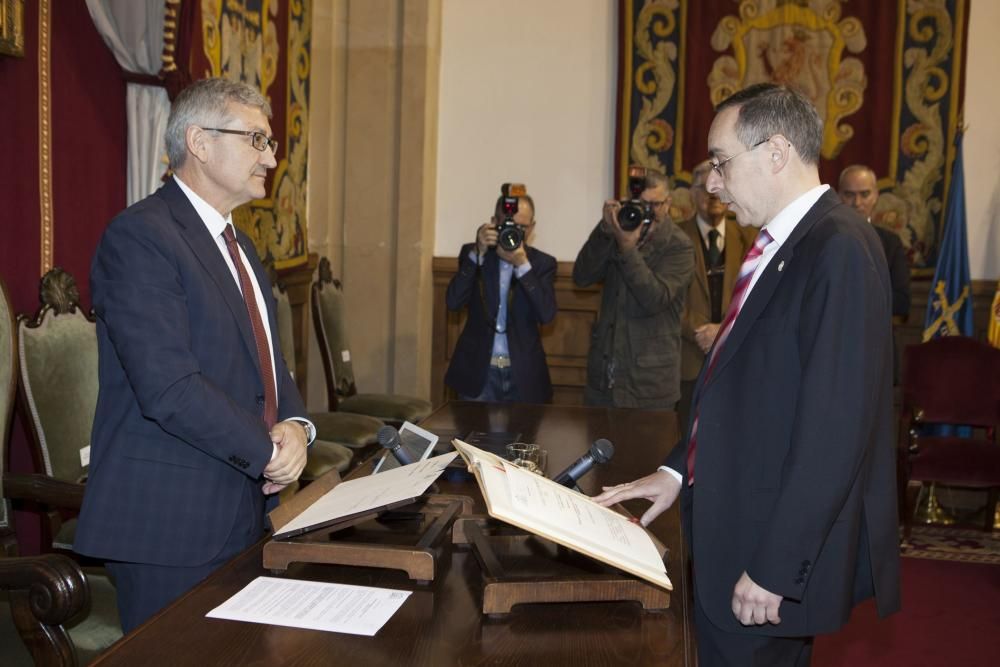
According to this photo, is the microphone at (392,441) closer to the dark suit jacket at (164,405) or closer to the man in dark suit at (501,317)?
the dark suit jacket at (164,405)

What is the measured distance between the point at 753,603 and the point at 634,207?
250 centimetres

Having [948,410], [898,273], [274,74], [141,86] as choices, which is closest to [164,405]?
[141,86]

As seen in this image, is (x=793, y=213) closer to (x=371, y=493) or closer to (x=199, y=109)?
(x=371, y=493)

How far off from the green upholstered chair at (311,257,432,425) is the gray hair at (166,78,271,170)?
2669 mm

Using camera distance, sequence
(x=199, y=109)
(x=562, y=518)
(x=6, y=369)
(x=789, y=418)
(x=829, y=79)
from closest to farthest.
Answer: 1. (x=562, y=518)
2. (x=789, y=418)
3. (x=199, y=109)
4. (x=6, y=369)
5. (x=829, y=79)

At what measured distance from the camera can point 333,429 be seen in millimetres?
4293

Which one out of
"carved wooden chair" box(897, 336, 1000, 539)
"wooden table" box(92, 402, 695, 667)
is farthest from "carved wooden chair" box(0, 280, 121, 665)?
"carved wooden chair" box(897, 336, 1000, 539)

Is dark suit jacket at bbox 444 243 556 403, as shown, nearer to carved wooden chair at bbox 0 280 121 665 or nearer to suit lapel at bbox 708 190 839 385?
carved wooden chair at bbox 0 280 121 665

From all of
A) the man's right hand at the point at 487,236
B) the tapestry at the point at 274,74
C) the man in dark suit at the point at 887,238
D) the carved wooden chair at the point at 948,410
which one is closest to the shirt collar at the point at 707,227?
the man in dark suit at the point at 887,238

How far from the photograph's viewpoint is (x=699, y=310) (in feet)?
14.3

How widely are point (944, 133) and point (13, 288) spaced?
4.95 metres

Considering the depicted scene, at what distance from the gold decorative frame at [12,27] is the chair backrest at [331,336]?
207cm

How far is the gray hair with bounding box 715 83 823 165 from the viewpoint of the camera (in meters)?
1.71

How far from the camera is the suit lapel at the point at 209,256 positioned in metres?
2.01
